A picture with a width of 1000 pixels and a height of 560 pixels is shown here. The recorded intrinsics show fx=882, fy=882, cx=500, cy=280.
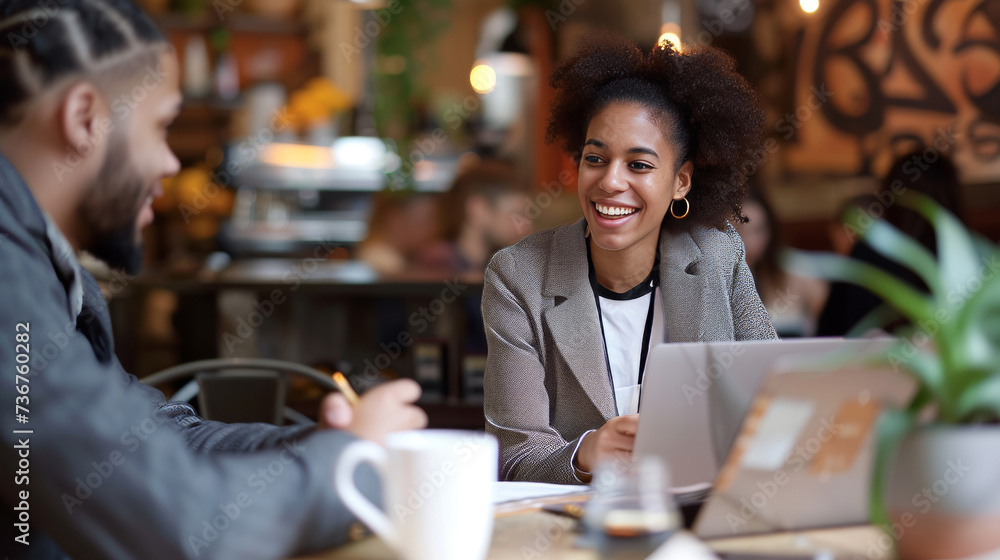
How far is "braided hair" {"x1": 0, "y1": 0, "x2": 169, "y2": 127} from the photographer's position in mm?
874

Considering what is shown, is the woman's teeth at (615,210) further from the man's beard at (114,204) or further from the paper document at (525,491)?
the man's beard at (114,204)

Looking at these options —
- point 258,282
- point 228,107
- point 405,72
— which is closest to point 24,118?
point 258,282

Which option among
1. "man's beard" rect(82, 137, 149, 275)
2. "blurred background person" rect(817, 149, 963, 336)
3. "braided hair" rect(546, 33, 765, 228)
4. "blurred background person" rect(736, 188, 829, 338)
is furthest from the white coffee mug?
"blurred background person" rect(736, 188, 829, 338)

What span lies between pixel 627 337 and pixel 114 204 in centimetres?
115

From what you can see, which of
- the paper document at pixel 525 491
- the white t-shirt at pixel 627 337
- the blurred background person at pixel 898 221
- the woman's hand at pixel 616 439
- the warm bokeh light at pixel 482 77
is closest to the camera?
the paper document at pixel 525 491

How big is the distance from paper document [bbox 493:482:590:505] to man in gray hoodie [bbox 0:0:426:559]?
0.23 m

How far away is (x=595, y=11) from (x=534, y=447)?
5.38 metres

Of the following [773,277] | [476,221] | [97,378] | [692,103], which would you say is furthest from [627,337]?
[476,221]

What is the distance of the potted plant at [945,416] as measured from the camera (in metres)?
0.74

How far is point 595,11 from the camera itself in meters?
6.43

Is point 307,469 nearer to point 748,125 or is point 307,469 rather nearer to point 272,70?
point 748,125

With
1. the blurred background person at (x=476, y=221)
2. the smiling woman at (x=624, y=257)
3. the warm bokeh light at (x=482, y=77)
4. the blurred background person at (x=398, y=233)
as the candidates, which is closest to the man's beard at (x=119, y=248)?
the smiling woman at (x=624, y=257)

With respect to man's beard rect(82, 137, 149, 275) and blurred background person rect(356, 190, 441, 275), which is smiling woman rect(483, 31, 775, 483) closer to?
man's beard rect(82, 137, 149, 275)

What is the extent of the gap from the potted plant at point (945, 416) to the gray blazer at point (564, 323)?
86 cm
